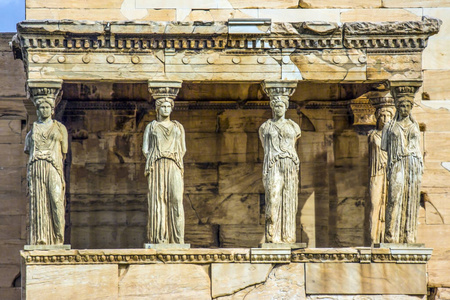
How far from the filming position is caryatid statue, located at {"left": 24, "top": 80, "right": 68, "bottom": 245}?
882 inches

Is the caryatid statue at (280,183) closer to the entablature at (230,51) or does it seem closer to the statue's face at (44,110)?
the entablature at (230,51)

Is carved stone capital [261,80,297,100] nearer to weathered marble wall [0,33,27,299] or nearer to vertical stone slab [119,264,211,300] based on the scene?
vertical stone slab [119,264,211,300]

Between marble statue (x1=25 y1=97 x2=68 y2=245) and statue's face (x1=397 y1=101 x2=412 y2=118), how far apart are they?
4.93 meters

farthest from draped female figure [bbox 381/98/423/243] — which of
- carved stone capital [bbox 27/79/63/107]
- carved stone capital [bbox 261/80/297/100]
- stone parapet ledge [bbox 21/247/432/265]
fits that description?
carved stone capital [bbox 27/79/63/107]

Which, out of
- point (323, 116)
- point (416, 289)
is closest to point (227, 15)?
point (323, 116)

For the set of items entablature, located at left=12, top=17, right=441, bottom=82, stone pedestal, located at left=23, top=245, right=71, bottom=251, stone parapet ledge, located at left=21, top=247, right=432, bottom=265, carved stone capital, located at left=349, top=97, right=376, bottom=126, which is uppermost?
entablature, located at left=12, top=17, right=441, bottom=82

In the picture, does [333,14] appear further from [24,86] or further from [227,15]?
[24,86]

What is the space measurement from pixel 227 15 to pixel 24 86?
416 cm

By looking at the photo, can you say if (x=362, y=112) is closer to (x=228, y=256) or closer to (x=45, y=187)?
(x=228, y=256)

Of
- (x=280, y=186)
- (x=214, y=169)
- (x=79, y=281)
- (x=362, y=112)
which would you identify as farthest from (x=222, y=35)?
(x=79, y=281)

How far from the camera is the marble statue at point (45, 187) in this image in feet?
73.5

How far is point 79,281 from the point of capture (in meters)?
22.3

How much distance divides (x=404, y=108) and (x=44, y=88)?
517 cm

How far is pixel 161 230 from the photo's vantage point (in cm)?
2247
